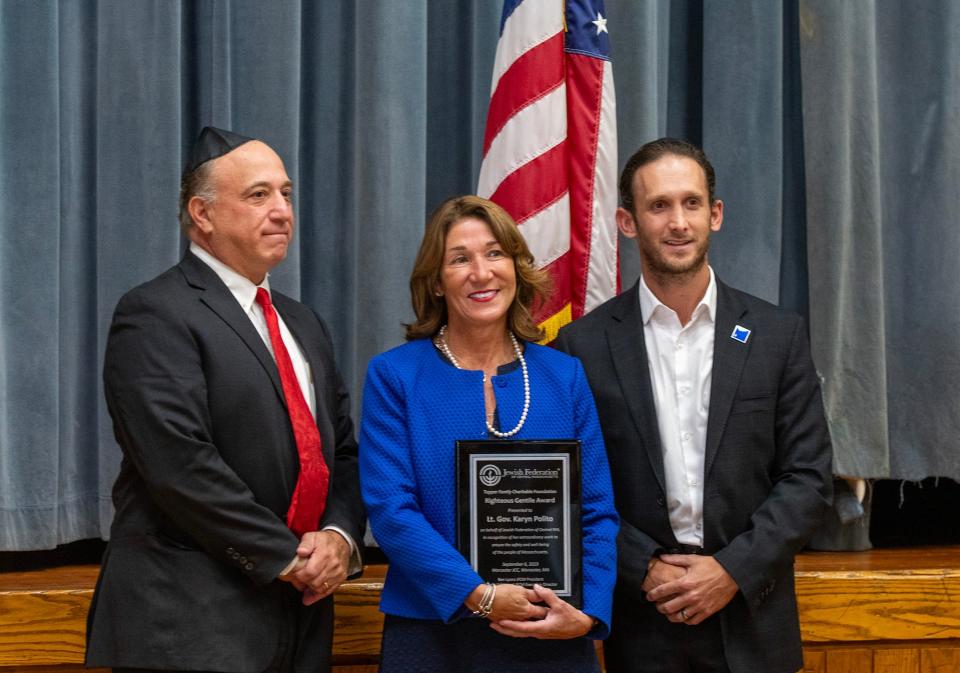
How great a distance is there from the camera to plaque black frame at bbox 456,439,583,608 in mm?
2084

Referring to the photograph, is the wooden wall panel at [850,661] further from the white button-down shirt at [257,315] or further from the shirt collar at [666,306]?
the white button-down shirt at [257,315]

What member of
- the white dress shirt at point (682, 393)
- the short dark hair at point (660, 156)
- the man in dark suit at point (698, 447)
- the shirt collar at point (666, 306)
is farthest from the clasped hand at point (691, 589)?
the short dark hair at point (660, 156)

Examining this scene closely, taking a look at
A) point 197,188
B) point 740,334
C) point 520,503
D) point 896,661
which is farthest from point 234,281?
point 896,661

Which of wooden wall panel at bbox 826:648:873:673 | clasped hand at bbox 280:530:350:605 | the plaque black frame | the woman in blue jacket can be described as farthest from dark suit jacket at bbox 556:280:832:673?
wooden wall panel at bbox 826:648:873:673

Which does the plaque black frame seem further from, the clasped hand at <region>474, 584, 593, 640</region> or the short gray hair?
the short gray hair

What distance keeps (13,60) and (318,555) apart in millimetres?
1813

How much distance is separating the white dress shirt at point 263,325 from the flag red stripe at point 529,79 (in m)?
1.01

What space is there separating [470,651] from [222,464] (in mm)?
607

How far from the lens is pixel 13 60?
3053 mm

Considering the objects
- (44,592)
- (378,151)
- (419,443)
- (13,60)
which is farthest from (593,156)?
(44,592)

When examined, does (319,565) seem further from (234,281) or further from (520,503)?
(234,281)

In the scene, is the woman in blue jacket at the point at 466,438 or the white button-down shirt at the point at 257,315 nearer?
the woman in blue jacket at the point at 466,438

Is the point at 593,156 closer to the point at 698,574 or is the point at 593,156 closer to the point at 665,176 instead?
the point at 665,176

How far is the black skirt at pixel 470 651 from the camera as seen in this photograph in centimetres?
210
